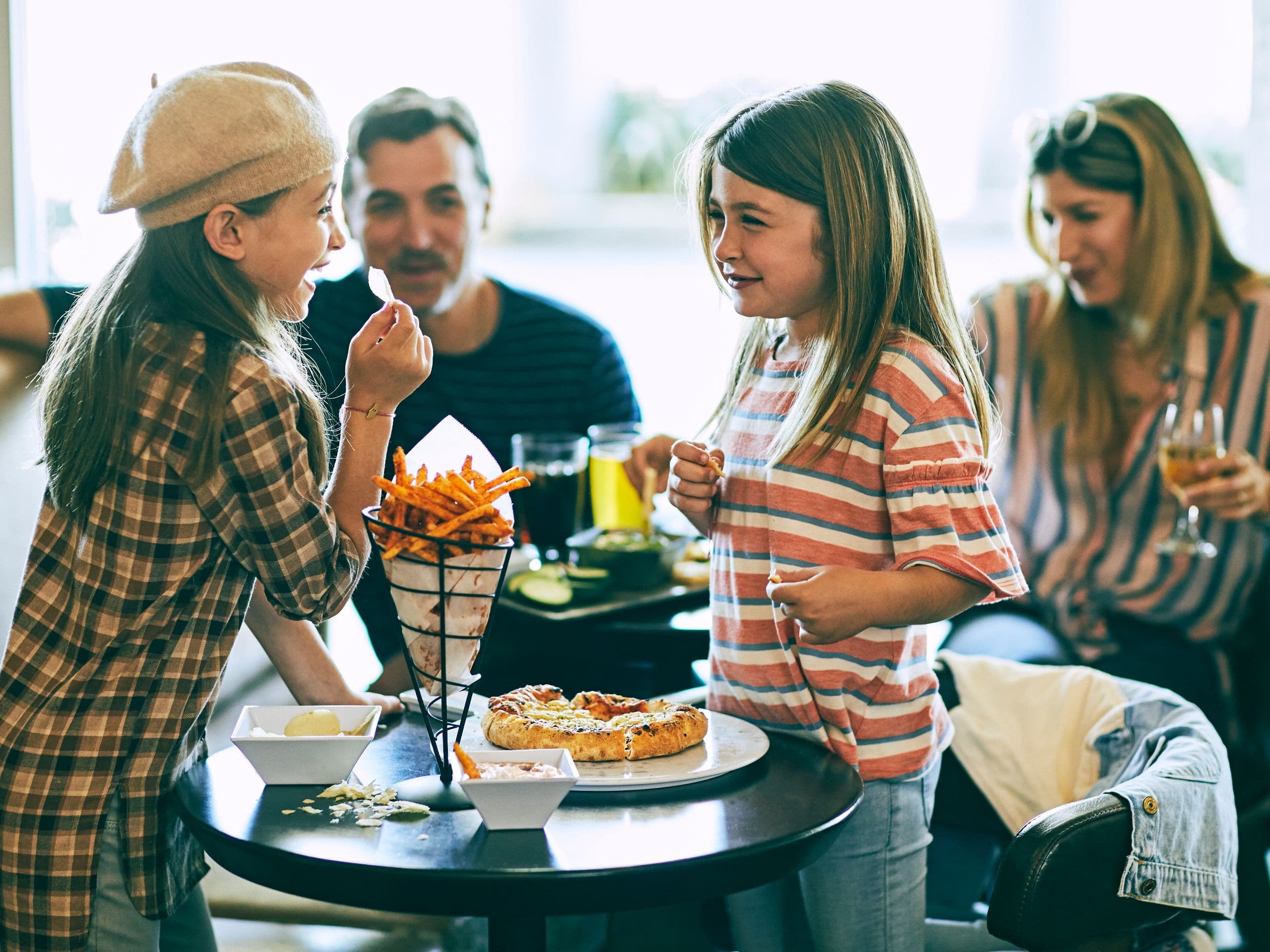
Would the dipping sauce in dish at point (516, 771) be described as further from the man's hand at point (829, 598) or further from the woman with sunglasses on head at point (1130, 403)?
the woman with sunglasses on head at point (1130, 403)

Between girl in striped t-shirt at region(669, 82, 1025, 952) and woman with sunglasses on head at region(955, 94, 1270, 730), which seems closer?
girl in striped t-shirt at region(669, 82, 1025, 952)

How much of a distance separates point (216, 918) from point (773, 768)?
1.00 metres

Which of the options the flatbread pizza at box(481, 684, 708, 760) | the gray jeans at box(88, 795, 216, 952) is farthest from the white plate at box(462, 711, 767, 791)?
the gray jeans at box(88, 795, 216, 952)

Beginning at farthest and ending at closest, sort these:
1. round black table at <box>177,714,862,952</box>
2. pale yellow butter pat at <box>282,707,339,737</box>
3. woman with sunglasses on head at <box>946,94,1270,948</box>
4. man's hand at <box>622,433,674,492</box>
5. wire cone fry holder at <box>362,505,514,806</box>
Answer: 1. woman with sunglasses on head at <box>946,94,1270,948</box>
2. man's hand at <box>622,433,674,492</box>
3. pale yellow butter pat at <box>282,707,339,737</box>
4. wire cone fry holder at <box>362,505,514,806</box>
5. round black table at <box>177,714,862,952</box>

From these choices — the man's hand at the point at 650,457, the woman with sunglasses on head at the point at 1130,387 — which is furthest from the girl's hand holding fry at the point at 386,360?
the woman with sunglasses on head at the point at 1130,387

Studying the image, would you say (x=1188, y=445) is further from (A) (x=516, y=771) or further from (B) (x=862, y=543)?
(A) (x=516, y=771)

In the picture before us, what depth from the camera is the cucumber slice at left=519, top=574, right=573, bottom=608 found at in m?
1.88

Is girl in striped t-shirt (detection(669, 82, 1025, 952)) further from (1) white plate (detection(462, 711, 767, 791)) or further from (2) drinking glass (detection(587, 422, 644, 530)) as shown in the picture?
(2) drinking glass (detection(587, 422, 644, 530))

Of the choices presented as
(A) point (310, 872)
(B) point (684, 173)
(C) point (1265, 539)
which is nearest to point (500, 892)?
(A) point (310, 872)

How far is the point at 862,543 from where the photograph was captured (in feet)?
4.36

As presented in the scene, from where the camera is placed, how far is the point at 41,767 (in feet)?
3.97

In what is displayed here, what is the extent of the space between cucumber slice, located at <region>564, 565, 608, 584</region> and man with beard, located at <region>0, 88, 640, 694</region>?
403 millimetres

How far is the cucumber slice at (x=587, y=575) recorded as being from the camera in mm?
1913

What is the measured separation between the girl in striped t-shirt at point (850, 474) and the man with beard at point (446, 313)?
94 cm
